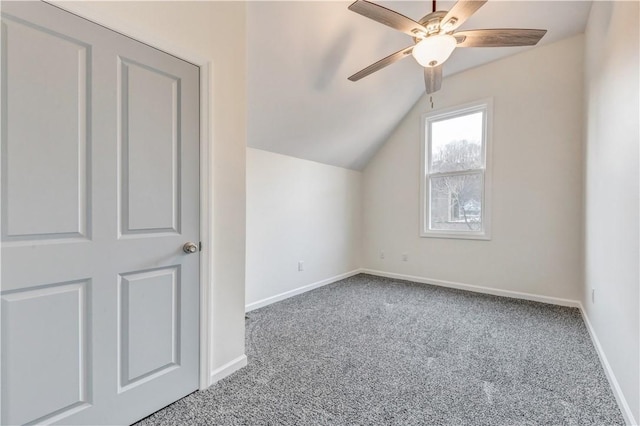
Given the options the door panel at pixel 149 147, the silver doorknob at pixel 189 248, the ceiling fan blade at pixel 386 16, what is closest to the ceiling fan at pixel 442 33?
the ceiling fan blade at pixel 386 16

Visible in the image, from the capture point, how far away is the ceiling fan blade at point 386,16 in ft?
5.34

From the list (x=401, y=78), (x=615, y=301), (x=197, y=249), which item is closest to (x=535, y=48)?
(x=401, y=78)

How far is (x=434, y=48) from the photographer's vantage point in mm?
1853

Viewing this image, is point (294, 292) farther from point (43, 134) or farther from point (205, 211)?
point (43, 134)

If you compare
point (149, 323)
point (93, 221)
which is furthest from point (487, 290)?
point (93, 221)

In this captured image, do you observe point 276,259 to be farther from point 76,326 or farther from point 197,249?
point 76,326

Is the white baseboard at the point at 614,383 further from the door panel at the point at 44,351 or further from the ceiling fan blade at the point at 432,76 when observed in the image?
the door panel at the point at 44,351

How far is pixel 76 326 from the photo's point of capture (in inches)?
47.4

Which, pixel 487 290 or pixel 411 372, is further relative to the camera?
pixel 487 290

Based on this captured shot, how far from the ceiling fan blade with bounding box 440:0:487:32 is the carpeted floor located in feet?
7.41

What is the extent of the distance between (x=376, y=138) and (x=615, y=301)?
10.3 feet

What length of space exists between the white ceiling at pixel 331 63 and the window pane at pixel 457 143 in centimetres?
65

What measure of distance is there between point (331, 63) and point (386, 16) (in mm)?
1025

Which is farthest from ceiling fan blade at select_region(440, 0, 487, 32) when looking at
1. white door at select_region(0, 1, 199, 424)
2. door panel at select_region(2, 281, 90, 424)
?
door panel at select_region(2, 281, 90, 424)
